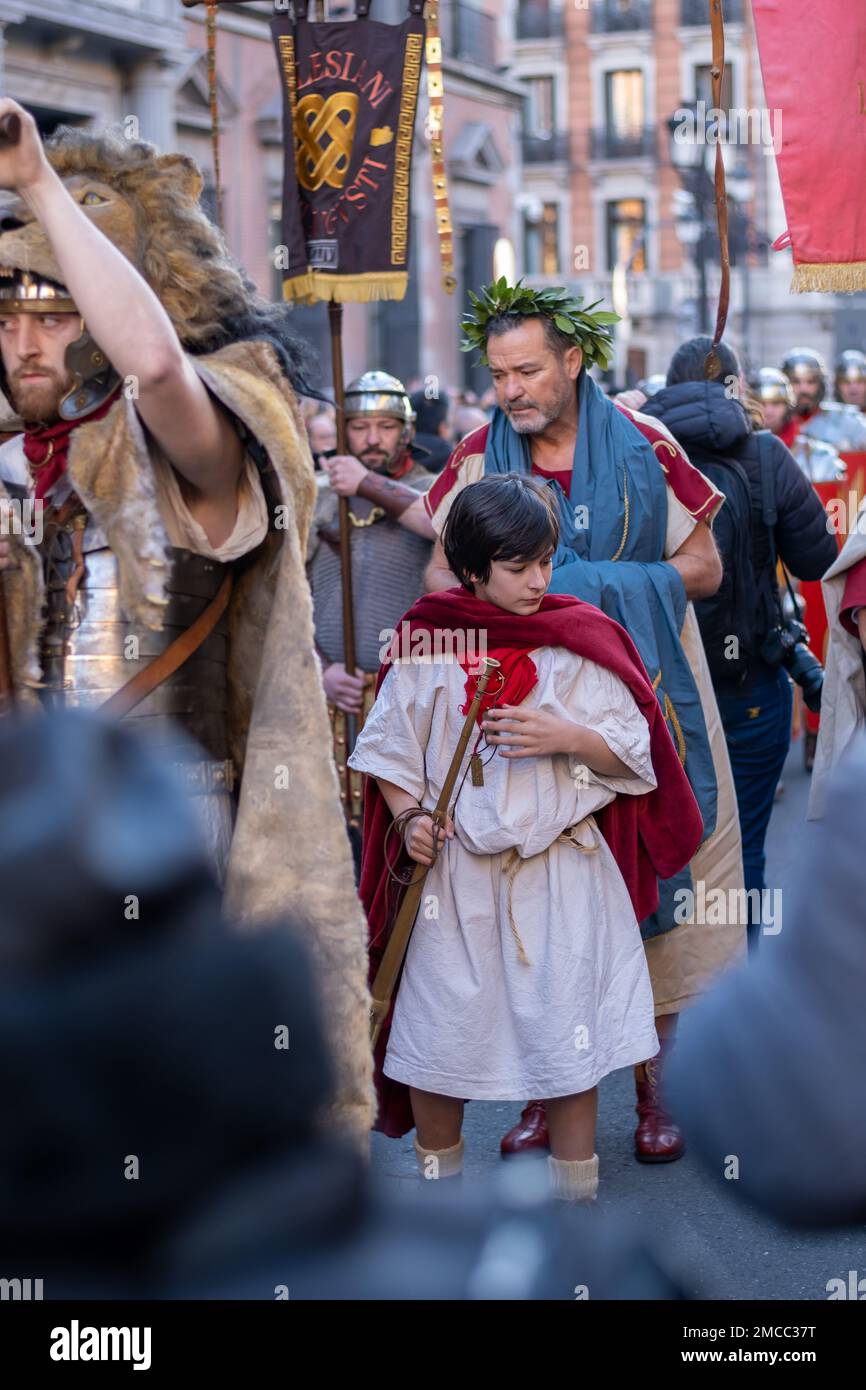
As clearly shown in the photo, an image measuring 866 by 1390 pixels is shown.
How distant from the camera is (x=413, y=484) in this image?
20.8ft

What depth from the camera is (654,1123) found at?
4629mm

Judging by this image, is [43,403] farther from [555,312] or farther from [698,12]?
[698,12]

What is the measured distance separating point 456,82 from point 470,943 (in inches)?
1131

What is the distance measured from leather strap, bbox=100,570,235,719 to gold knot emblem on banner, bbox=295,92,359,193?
7.78 feet

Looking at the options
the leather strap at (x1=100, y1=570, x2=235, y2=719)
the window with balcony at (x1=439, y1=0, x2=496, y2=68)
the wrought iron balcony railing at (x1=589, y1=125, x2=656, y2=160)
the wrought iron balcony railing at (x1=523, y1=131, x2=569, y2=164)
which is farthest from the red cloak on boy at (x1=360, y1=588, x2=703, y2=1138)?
the wrought iron balcony railing at (x1=523, y1=131, x2=569, y2=164)

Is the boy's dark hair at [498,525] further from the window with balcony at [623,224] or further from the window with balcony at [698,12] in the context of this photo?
the window with balcony at [623,224]

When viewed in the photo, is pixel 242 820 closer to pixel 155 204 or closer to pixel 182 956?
→ pixel 155 204

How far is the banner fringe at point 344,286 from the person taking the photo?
5070 mm

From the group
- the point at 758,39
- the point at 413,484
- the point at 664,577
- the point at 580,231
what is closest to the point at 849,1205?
the point at 664,577

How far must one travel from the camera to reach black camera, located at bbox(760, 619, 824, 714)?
551cm

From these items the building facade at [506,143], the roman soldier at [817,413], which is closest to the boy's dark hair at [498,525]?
the building facade at [506,143]

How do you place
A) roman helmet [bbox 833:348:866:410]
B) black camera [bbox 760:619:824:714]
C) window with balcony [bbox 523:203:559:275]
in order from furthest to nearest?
window with balcony [bbox 523:203:559:275]
roman helmet [bbox 833:348:866:410]
black camera [bbox 760:619:824:714]

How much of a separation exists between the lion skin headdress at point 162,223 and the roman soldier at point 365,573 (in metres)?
2.67

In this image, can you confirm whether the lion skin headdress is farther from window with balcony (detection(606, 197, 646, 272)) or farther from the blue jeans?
window with balcony (detection(606, 197, 646, 272))
